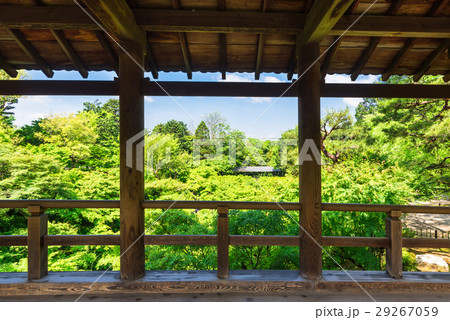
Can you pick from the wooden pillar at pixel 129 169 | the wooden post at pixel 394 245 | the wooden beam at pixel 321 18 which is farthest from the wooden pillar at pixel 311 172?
the wooden pillar at pixel 129 169

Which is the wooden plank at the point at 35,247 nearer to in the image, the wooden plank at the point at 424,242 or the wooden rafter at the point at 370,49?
the wooden plank at the point at 424,242

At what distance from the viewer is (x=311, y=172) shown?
2.05m

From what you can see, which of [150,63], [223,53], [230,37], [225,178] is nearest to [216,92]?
Answer: [223,53]

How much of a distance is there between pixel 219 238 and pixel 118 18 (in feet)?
6.52

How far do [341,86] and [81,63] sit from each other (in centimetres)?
272

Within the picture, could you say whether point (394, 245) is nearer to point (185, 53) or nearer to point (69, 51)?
point (185, 53)

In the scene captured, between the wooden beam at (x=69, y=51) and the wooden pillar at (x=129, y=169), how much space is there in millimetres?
707

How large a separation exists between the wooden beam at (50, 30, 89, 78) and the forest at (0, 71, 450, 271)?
235cm

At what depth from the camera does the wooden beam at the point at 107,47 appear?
215 cm

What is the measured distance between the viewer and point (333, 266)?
16.2 feet

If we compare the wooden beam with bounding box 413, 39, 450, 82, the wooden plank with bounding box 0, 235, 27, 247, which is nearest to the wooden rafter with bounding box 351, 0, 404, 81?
the wooden beam with bounding box 413, 39, 450, 82

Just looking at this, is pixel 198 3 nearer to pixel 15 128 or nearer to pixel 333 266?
pixel 333 266

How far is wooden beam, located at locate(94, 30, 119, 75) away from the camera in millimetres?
2146
